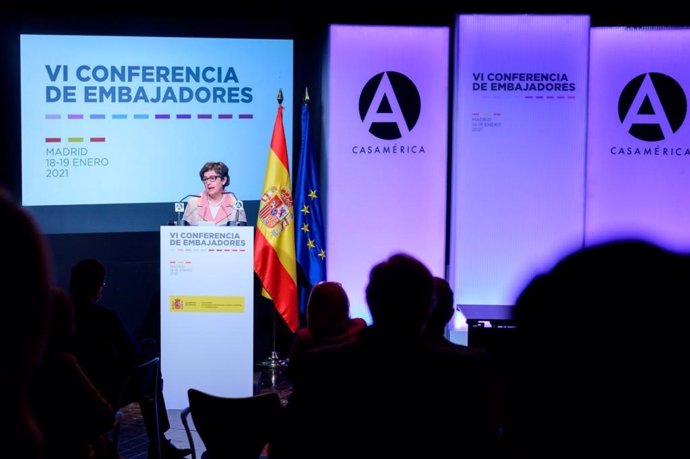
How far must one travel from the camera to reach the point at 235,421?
2.98m

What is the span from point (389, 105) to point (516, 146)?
107 cm

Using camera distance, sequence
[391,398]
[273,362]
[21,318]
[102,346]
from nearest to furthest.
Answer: [21,318] < [391,398] < [102,346] < [273,362]

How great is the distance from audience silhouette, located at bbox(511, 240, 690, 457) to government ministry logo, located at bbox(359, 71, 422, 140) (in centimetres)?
582

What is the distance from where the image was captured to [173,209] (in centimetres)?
654

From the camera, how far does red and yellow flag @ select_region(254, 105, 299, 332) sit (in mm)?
6074

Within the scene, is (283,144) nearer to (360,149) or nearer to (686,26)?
(360,149)

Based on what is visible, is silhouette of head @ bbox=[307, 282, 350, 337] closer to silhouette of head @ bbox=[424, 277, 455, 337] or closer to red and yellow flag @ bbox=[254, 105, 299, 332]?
silhouette of head @ bbox=[424, 277, 455, 337]

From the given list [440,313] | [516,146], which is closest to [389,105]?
[516,146]

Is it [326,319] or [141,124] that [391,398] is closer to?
[326,319]

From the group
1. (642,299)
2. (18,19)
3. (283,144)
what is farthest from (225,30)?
(642,299)

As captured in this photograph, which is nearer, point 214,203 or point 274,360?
point 214,203

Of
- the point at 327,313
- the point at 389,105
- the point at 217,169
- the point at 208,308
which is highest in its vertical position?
the point at 389,105

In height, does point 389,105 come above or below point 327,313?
above

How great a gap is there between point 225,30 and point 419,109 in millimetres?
1722
